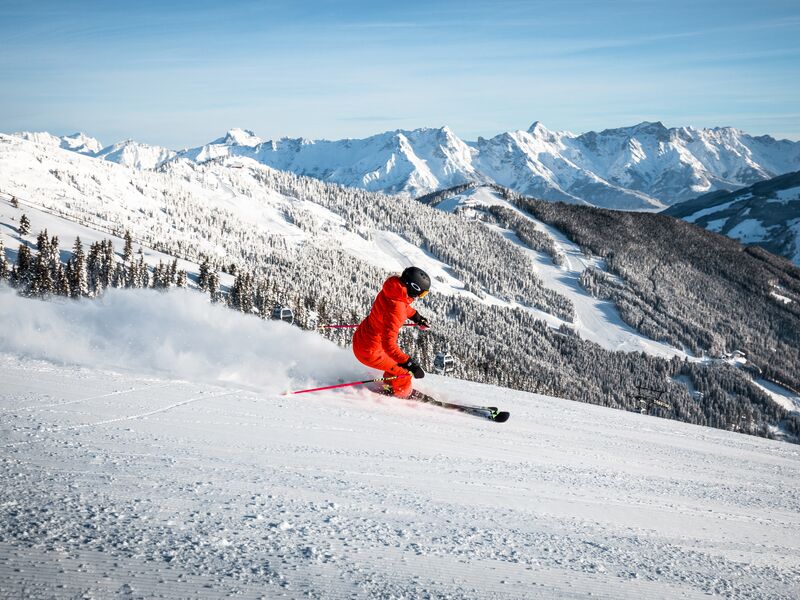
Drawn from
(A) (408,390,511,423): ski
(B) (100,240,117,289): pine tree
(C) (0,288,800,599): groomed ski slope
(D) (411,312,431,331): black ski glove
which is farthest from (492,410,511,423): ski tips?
(B) (100,240,117,289): pine tree

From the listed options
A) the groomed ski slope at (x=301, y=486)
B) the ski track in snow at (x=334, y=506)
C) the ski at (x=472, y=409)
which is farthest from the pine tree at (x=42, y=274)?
the ski at (x=472, y=409)

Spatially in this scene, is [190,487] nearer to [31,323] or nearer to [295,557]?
[295,557]

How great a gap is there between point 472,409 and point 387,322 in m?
2.69

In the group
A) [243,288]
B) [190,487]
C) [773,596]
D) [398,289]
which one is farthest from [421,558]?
[243,288]

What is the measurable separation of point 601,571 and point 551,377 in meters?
128

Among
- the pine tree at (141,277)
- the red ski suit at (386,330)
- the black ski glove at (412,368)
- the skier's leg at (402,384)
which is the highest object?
the red ski suit at (386,330)

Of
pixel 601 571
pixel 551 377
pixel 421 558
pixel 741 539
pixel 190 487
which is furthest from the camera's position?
pixel 551 377

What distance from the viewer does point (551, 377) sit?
126m

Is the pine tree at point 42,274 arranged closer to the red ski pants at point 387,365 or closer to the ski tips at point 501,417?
the red ski pants at point 387,365

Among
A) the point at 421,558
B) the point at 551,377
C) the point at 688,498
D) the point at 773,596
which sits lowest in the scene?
the point at 551,377

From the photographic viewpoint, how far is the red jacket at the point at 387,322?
9.70 metres

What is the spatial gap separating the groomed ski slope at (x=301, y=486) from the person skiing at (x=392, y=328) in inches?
29.9

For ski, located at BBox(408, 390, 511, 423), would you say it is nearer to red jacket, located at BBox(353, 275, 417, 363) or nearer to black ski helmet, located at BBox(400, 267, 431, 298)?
red jacket, located at BBox(353, 275, 417, 363)

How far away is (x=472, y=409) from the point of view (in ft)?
34.8
